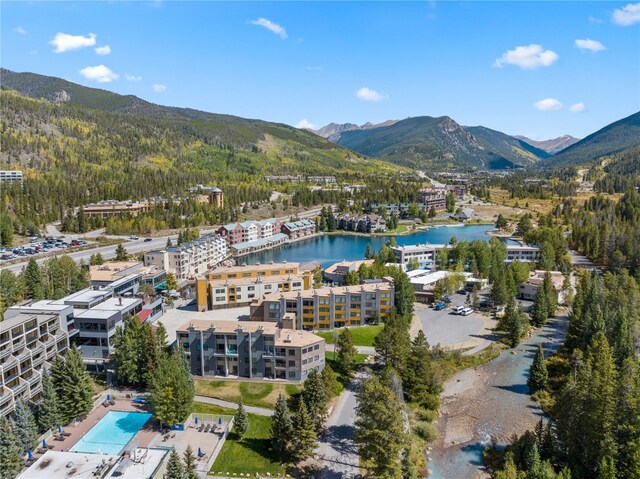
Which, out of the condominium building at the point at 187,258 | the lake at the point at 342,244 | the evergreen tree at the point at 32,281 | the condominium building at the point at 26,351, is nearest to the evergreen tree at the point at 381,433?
the condominium building at the point at 26,351

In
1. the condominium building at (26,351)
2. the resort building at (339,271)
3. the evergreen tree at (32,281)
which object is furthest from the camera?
the resort building at (339,271)

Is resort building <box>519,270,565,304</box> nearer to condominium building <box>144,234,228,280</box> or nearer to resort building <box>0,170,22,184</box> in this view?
condominium building <box>144,234,228,280</box>

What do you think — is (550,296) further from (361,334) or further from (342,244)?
(342,244)

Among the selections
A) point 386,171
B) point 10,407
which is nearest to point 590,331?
point 10,407

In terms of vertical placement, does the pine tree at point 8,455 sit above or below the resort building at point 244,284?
below

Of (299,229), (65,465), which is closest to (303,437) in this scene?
(65,465)

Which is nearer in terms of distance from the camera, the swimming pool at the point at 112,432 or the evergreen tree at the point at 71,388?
the swimming pool at the point at 112,432

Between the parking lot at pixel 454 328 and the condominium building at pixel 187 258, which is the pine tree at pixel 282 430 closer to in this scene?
the parking lot at pixel 454 328

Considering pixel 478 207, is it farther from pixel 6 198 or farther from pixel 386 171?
pixel 6 198
